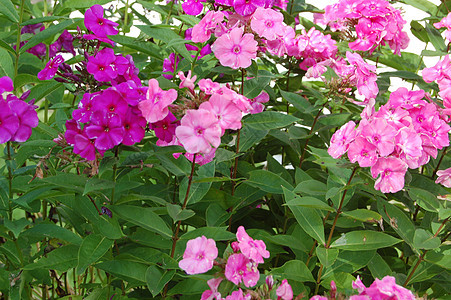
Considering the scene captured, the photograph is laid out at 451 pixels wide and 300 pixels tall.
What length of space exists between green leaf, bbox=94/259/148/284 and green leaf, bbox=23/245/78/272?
11cm

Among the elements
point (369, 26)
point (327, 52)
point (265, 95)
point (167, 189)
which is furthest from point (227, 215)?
point (369, 26)

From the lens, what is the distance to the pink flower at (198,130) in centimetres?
114

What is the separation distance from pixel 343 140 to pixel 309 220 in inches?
11.8

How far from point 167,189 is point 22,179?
0.44m

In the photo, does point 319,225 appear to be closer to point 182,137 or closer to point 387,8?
point 182,137

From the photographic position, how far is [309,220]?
1.49m

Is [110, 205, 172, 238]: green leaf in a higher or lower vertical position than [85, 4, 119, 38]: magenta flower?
lower

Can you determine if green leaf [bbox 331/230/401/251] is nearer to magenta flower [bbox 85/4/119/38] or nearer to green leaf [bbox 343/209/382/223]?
green leaf [bbox 343/209/382/223]

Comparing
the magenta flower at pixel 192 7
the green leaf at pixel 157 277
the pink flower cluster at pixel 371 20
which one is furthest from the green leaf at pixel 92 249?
the pink flower cluster at pixel 371 20

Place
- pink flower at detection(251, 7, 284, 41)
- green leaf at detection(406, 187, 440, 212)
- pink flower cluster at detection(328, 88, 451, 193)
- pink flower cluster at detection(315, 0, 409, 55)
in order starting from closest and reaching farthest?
pink flower cluster at detection(328, 88, 451, 193) → pink flower at detection(251, 7, 284, 41) → green leaf at detection(406, 187, 440, 212) → pink flower cluster at detection(315, 0, 409, 55)

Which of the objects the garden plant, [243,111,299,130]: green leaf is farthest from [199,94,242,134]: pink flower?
[243,111,299,130]: green leaf

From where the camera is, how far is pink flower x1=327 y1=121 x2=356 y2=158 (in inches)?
49.9

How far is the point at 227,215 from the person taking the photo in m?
1.60

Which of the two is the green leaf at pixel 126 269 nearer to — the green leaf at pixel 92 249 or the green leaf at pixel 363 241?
the green leaf at pixel 92 249
